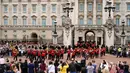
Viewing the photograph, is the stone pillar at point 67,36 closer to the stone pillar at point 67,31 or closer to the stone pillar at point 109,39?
the stone pillar at point 67,31

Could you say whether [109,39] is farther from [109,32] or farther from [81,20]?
[81,20]

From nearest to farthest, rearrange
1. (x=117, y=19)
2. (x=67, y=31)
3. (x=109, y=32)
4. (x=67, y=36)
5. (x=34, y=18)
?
(x=109, y=32)
(x=67, y=31)
(x=67, y=36)
(x=117, y=19)
(x=34, y=18)

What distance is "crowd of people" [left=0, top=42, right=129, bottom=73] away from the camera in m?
22.0

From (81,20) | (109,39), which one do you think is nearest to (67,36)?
(109,39)

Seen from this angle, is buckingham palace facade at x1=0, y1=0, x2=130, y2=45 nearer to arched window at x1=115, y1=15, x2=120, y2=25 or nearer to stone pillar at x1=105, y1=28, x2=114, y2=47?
arched window at x1=115, y1=15, x2=120, y2=25

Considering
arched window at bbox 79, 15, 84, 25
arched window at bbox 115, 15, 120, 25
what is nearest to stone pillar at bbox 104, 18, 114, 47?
arched window at bbox 79, 15, 84, 25

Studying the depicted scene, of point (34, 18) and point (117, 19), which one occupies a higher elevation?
point (34, 18)

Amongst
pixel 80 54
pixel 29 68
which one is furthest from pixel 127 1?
pixel 29 68

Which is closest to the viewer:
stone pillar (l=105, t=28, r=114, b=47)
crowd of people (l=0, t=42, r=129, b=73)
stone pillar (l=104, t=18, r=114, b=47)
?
crowd of people (l=0, t=42, r=129, b=73)

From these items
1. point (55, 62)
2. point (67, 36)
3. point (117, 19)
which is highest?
point (117, 19)

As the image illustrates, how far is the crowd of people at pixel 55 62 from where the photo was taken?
21969 mm

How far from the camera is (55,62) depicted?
24625 millimetres

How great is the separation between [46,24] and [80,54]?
4248 cm

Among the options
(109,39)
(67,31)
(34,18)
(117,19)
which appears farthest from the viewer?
(34,18)
